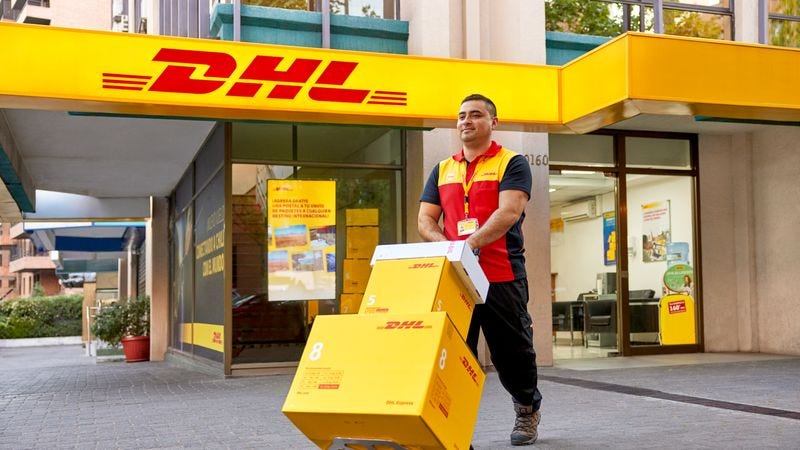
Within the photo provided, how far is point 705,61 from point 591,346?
16.6 feet

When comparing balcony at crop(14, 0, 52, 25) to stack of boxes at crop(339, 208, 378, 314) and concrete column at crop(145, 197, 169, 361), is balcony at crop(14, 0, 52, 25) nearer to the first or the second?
concrete column at crop(145, 197, 169, 361)

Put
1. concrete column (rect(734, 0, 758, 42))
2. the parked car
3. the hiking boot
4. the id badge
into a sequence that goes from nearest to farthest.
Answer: the id badge → the hiking boot → concrete column (rect(734, 0, 758, 42)) → the parked car

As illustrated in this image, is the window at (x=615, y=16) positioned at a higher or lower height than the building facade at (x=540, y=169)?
higher

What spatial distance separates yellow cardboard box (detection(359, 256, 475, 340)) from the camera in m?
3.63

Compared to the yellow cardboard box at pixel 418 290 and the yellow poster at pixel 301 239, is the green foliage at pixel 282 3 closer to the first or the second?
the yellow poster at pixel 301 239

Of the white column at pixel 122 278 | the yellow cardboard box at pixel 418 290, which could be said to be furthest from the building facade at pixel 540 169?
the white column at pixel 122 278

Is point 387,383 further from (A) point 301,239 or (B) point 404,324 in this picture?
(A) point 301,239

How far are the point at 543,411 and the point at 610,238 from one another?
6314 millimetres

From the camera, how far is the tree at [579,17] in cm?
1124

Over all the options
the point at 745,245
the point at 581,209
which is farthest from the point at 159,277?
the point at 745,245

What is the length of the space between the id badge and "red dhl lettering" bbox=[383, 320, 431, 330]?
3.59ft

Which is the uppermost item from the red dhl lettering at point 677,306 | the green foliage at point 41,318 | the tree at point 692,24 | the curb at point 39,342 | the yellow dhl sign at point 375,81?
the tree at point 692,24

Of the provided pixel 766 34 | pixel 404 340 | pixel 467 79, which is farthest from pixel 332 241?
pixel 404 340

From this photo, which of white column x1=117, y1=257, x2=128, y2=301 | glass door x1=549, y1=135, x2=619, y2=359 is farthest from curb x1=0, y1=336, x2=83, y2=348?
glass door x1=549, y1=135, x2=619, y2=359
